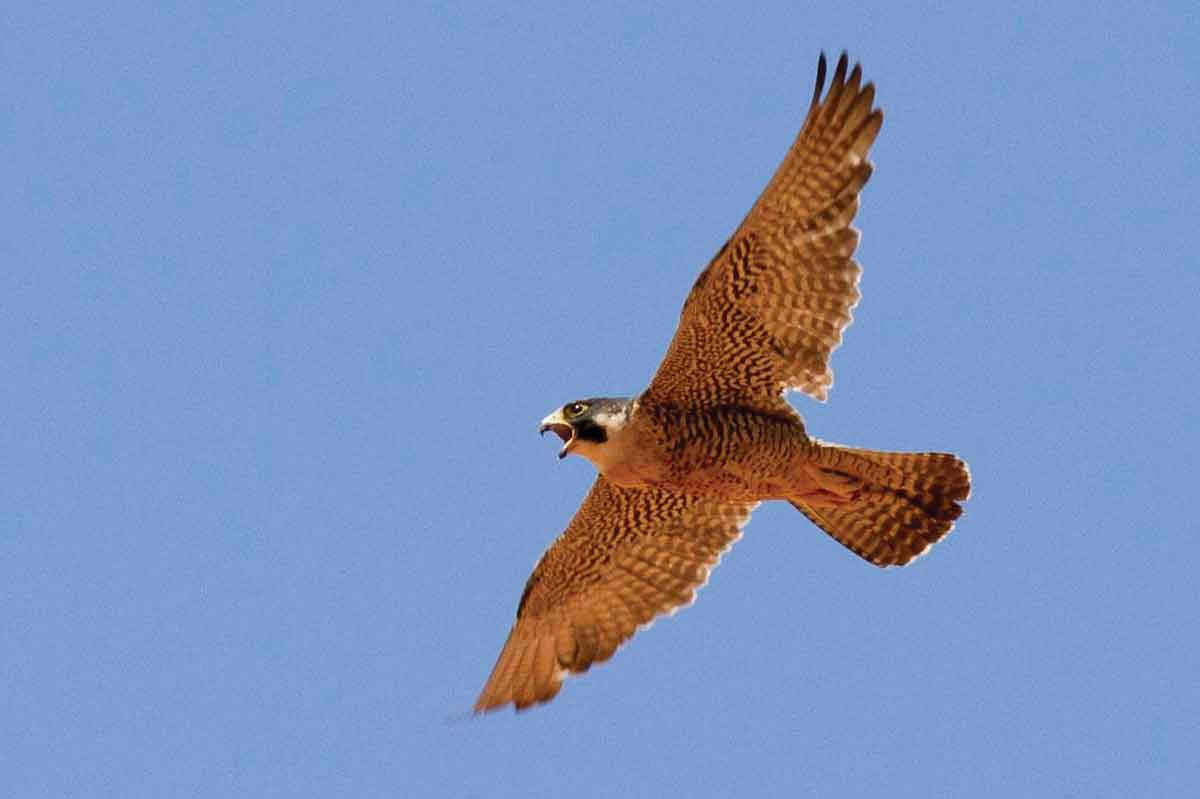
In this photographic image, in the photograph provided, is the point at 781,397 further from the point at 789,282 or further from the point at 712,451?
the point at 789,282

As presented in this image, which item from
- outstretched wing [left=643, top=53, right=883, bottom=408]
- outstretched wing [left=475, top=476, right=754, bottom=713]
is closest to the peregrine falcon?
outstretched wing [left=643, top=53, right=883, bottom=408]

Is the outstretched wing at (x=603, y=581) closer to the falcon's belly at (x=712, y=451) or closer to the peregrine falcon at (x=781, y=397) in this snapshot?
the peregrine falcon at (x=781, y=397)

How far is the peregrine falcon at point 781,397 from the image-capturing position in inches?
505

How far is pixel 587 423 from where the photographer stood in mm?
12891

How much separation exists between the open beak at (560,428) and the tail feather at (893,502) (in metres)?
1.61

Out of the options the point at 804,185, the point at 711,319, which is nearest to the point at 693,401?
the point at 711,319

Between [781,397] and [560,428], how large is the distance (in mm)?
1494

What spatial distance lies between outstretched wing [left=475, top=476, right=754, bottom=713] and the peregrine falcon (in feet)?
0.38

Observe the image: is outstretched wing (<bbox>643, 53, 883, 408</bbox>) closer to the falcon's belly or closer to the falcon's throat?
the falcon's belly

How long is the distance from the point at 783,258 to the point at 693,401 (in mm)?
1105

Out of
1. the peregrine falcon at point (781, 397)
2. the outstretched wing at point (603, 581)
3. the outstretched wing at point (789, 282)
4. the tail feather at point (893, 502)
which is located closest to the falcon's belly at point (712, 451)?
the peregrine falcon at point (781, 397)

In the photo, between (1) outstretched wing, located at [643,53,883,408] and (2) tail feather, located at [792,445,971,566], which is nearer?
(1) outstretched wing, located at [643,53,883,408]

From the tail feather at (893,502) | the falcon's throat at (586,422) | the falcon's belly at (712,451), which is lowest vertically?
the tail feather at (893,502)

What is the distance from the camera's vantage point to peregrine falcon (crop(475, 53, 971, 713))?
42.1ft
